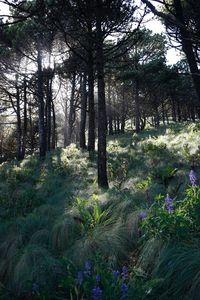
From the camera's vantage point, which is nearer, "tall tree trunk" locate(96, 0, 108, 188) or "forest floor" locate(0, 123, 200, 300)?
"forest floor" locate(0, 123, 200, 300)

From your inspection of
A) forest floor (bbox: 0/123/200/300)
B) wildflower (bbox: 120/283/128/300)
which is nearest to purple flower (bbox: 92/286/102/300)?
forest floor (bbox: 0/123/200/300)

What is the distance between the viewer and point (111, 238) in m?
4.89

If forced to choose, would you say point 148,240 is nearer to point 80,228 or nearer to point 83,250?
point 83,250

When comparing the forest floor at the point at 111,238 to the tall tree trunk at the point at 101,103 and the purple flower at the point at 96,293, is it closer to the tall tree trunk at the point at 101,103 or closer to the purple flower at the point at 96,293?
the purple flower at the point at 96,293

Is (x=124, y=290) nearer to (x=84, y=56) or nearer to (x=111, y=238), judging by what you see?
(x=111, y=238)

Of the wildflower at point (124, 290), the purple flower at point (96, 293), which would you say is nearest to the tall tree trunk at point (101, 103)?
the wildflower at point (124, 290)

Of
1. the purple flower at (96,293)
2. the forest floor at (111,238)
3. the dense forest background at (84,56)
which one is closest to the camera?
the purple flower at (96,293)

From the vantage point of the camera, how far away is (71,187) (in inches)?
354

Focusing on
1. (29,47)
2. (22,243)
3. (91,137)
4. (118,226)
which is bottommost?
(22,243)

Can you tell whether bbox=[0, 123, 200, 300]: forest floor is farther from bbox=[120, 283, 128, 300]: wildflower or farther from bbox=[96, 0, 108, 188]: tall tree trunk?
bbox=[96, 0, 108, 188]: tall tree trunk

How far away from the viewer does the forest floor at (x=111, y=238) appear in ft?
11.4

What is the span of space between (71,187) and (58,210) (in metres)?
1.99

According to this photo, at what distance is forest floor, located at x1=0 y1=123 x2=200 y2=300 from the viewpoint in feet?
11.4

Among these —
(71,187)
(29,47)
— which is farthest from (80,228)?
(29,47)
